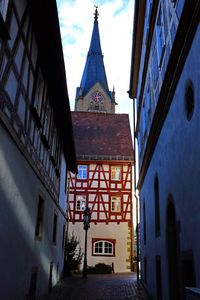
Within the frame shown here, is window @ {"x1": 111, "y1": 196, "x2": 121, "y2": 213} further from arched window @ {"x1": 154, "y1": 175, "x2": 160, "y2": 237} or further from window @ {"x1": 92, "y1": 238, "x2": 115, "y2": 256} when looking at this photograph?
arched window @ {"x1": 154, "y1": 175, "x2": 160, "y2": 237}

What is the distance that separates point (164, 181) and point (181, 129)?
2315 millimetres

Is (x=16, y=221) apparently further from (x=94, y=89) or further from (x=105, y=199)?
(x=94, y=89)

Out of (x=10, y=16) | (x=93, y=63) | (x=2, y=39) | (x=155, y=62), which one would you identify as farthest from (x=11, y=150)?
(x=93, y=63)

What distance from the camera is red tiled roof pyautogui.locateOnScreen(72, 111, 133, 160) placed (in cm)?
2964

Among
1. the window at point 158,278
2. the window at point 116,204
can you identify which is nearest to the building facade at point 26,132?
the window at point 158,278

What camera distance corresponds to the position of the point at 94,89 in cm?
5475

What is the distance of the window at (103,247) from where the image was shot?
84.6 feet

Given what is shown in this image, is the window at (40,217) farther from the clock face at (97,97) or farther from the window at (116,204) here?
the clock face at (97,97)

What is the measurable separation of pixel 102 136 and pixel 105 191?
7.00 m

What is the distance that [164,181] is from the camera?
787 centimetres

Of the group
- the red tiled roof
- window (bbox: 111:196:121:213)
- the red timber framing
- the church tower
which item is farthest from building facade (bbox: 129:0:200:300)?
the church tower

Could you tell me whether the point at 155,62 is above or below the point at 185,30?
above

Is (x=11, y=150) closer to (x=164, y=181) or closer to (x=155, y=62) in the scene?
(x=164, y=181)

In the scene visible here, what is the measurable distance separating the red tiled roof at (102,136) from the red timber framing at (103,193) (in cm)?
90
